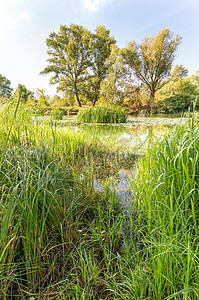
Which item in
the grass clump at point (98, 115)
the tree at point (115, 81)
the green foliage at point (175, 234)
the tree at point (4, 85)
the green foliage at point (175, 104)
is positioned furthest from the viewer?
the tree at point (4, 85)

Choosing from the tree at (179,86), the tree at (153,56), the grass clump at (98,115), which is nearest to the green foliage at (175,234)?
the grass clump at (98,115)

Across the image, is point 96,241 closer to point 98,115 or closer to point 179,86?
point 98,115

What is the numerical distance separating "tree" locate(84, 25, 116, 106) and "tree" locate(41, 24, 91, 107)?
978 millimetres

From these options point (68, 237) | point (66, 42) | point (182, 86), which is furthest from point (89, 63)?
point (68, 237)

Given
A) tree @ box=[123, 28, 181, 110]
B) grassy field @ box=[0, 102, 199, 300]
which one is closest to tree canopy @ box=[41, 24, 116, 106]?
tree @ box=[123, 28, 181, 110]

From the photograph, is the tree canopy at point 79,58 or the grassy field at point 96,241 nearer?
the grassy field at point 96,241

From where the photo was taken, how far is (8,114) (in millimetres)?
1955

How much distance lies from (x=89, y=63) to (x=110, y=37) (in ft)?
17.4

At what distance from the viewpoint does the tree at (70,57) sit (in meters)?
21.6

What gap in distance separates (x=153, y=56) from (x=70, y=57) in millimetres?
12238

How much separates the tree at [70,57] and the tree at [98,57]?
3.21ft

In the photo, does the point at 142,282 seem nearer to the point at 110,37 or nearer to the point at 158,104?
the point at 158,104

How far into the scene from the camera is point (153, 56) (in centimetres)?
1644

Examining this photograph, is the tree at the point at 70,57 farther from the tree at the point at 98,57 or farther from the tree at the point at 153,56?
the tree at the point at 153,56
